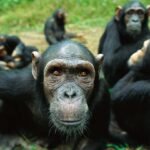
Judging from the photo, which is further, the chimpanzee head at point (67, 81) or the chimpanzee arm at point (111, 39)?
the chimpanzee arm at point (111, 39)

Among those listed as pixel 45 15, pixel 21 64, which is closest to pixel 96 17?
pixel 45 15

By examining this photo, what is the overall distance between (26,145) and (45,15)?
1184 centimetres

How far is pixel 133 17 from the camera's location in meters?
8.47

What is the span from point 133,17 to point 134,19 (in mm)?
56

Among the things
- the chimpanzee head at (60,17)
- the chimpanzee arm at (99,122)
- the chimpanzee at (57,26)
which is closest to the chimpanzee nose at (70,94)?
the chimpanzee arm at (99,122)

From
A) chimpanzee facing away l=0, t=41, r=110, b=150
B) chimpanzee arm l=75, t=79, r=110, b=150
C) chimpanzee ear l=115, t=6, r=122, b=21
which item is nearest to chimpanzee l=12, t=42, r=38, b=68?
chimpanzee ear l=115, t=6, r=122, b=21

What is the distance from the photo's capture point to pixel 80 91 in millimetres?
4770

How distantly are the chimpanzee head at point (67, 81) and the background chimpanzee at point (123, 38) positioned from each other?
10.4 feet

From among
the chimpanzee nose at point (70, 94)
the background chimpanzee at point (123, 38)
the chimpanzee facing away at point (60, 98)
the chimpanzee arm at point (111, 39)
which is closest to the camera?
the chimpanzee nose at point (70, 94)

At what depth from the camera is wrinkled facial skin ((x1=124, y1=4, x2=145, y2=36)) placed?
8359 mm

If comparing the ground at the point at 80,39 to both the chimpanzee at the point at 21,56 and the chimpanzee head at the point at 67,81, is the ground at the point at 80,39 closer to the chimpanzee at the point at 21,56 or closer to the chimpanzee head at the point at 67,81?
the chimpanzee at the point at 21,56

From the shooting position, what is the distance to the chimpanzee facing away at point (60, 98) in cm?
473

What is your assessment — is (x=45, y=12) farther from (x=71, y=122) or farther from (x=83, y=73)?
(x=71, y=122)

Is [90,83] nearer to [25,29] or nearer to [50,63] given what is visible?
[50,63]
